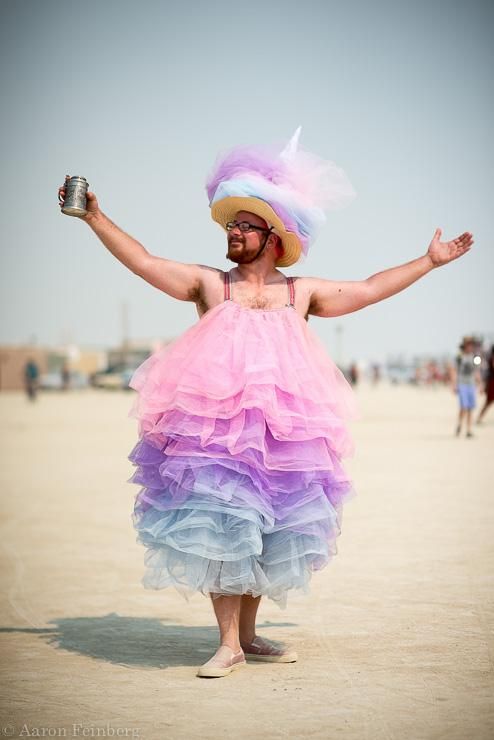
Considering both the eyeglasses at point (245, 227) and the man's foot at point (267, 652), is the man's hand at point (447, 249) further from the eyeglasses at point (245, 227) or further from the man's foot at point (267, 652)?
the man's foot at point (267, 652)

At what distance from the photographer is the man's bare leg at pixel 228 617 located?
507 cm

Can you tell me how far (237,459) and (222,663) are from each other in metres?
0.96

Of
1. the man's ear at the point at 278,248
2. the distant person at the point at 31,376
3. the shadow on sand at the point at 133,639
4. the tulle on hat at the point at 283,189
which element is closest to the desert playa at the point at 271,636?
the shadow on sand at the point at 133,639

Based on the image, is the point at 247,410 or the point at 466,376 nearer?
the point at 247,410

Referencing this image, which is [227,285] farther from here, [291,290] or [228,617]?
[228,617]

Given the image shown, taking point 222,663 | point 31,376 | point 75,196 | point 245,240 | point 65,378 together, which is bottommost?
point 65,378

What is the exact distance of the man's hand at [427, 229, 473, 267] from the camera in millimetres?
5586

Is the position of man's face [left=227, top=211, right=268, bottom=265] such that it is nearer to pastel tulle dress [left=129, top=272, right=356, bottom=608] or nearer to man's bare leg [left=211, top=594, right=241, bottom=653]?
pastel tulle dress [left=129, top=272, right=356, bottom=608]

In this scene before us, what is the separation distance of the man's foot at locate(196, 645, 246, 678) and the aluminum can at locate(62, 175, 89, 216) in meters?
2.21

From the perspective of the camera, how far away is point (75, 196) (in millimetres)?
5188

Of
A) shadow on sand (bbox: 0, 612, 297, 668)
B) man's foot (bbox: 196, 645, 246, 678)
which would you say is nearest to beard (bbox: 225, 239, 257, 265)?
man's foot (bbox: 196, 645, 246, 678)

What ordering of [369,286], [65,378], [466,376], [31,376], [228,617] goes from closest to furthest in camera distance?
[228,617]
[369,286]
[466,376]
[31,376]
[65,378]

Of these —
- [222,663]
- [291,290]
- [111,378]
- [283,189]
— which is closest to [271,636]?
[222,663]

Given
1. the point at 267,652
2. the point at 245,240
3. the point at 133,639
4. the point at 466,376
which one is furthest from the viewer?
the point at 466,376
